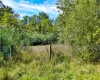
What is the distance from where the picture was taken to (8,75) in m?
8.80

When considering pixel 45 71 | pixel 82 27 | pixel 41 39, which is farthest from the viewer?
pixel 41 39

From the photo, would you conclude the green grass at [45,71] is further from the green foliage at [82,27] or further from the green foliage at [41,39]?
the green foliage at [41,39]

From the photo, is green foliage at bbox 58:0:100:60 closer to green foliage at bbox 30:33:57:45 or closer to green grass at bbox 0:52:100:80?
green grass at bbox 0:52:100:80

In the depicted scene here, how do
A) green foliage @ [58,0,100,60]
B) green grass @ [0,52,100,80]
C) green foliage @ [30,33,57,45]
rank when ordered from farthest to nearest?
green foliage @ [30,33,57,45], green foliage @ [58,0,100,60], green grass @ [0,52,100,80]

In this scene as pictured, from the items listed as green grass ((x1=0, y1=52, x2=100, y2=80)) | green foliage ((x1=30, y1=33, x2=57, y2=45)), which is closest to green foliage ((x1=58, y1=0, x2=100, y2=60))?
green grass ((x1=0, y1=52, x2=100, y2=80))

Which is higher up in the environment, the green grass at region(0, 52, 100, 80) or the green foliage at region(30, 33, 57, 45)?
the green foliage at region(30, 33, 57, 45)

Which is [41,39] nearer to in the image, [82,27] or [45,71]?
[82,27]

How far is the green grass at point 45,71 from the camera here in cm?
859

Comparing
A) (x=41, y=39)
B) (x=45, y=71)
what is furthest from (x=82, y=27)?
(x=41, y=39)

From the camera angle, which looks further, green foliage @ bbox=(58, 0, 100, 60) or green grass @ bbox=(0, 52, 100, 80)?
green foliage @ bbox=(58, 0, 100, 60)

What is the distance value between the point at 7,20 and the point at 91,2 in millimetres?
18628

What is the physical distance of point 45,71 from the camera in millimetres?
9688

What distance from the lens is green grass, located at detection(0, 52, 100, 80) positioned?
859 cm

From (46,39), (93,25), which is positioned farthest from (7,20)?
(93,25)
